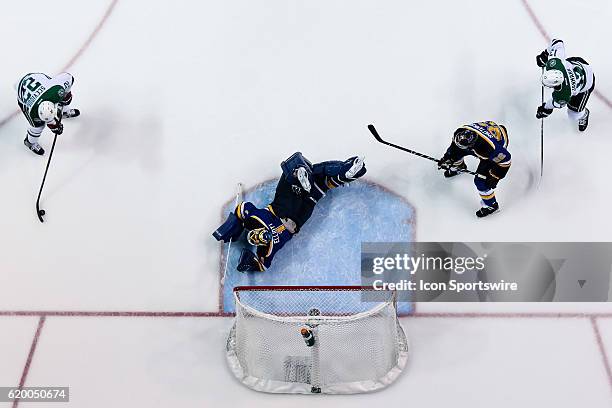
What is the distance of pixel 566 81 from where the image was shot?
17.2ft

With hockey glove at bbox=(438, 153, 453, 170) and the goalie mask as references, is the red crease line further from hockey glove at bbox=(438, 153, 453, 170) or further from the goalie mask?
hockey glove at bbox=(438, 153, 453, 170)

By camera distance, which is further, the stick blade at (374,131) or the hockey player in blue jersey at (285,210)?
the stick blade at (374,131)

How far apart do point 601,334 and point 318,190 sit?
179 cm

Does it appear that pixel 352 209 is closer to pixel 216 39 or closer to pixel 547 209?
pixel 547 209

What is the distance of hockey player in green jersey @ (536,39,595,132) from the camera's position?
17.2ft

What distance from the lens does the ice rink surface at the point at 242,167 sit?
4.83 m

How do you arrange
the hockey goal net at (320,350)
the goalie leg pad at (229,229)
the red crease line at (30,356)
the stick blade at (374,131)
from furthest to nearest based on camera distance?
the stick blade at (374,131)
the goalie leg pad at (229,229)
the red crease line at (30,356)
the hockey goal net at (320,350)

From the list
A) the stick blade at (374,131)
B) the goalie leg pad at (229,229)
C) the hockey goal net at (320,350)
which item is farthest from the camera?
the stick blade at (374,131)

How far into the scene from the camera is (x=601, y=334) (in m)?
4.90

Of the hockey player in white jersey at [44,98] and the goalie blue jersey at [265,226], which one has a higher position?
the hockey player in white jersey at [44,98]

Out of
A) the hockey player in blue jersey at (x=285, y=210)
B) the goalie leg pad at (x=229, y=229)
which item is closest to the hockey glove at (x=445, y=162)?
the hockey player in blue jersey at (x=285, y=210)

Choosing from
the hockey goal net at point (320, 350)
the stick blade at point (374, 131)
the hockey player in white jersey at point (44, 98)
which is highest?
the hockey player in white jersey at point (44, 98)

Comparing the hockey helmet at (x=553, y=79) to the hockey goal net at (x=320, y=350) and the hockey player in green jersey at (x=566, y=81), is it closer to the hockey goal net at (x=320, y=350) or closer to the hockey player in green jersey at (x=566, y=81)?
the hockey player in green jersey at (x=566, y=81)

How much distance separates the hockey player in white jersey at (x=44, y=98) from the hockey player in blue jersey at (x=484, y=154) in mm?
2306
